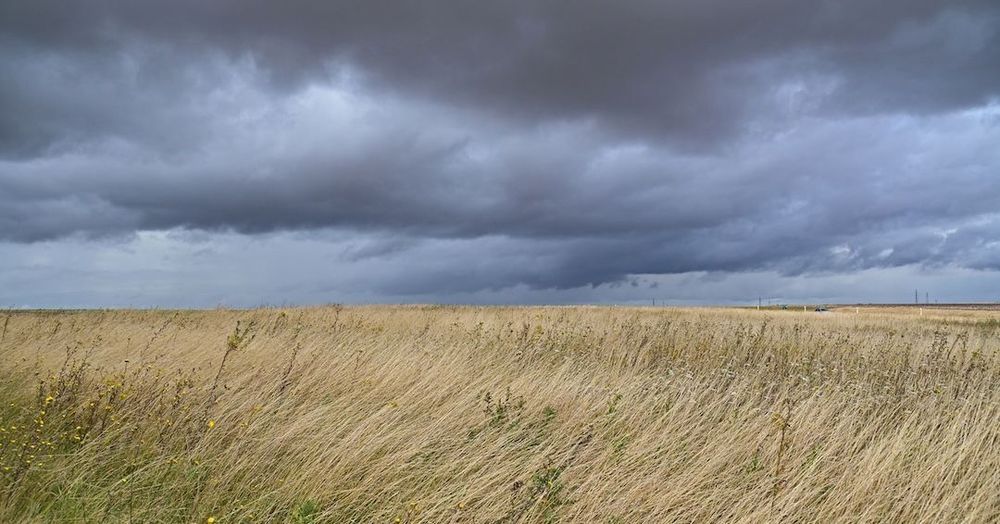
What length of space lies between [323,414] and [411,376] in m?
1.92

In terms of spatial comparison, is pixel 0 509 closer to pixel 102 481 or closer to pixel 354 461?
pixel 102 481

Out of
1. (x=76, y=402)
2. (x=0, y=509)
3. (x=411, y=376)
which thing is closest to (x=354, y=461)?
(x=0, y=509)

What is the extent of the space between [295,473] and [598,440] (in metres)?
2.72

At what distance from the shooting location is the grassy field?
14.1 feet

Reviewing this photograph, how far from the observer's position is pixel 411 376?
805 cm

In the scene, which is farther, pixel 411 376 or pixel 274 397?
pixel 411 376

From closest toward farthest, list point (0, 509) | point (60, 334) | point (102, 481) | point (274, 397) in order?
point (0, 509) < point (102, 481) < point (274, 397) < point (60, 334)

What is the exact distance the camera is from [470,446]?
5285mm

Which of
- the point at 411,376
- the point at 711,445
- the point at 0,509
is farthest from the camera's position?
the point at 411,376

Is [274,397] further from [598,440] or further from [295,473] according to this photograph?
[598,440]

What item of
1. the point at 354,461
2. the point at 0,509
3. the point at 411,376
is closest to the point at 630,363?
the point at 411,376

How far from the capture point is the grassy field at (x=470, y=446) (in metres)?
4.29

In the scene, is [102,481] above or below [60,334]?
below

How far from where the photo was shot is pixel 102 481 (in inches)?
186
